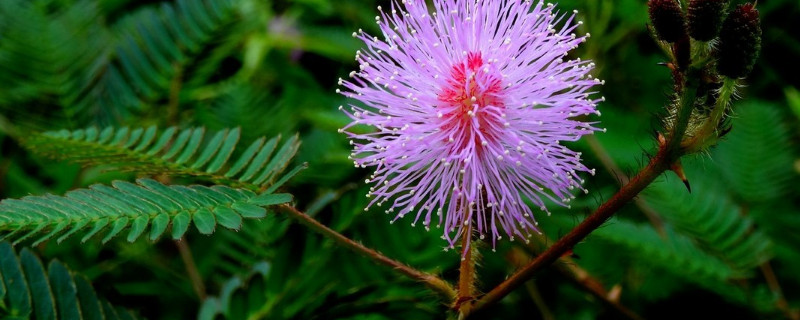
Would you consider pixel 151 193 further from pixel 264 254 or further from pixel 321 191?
pixel 321 191

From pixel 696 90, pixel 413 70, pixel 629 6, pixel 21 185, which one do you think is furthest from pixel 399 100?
pixel 21 185

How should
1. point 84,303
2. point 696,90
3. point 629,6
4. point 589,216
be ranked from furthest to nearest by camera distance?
point 629,6
point 84,303
point 589,216
point 696,90

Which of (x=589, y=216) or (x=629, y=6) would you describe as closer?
→ (x=589, y=216)

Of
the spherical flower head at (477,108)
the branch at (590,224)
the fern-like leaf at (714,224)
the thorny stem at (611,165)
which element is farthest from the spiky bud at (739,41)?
the thorny stem at (611,165)

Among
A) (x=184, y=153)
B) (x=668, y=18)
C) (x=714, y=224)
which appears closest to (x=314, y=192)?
(x=184, y=153)

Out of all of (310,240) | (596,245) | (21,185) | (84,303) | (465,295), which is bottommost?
(596,245)

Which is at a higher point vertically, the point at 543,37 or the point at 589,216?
the point at 543,37

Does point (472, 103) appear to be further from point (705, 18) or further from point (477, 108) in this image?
point (705, 18)
